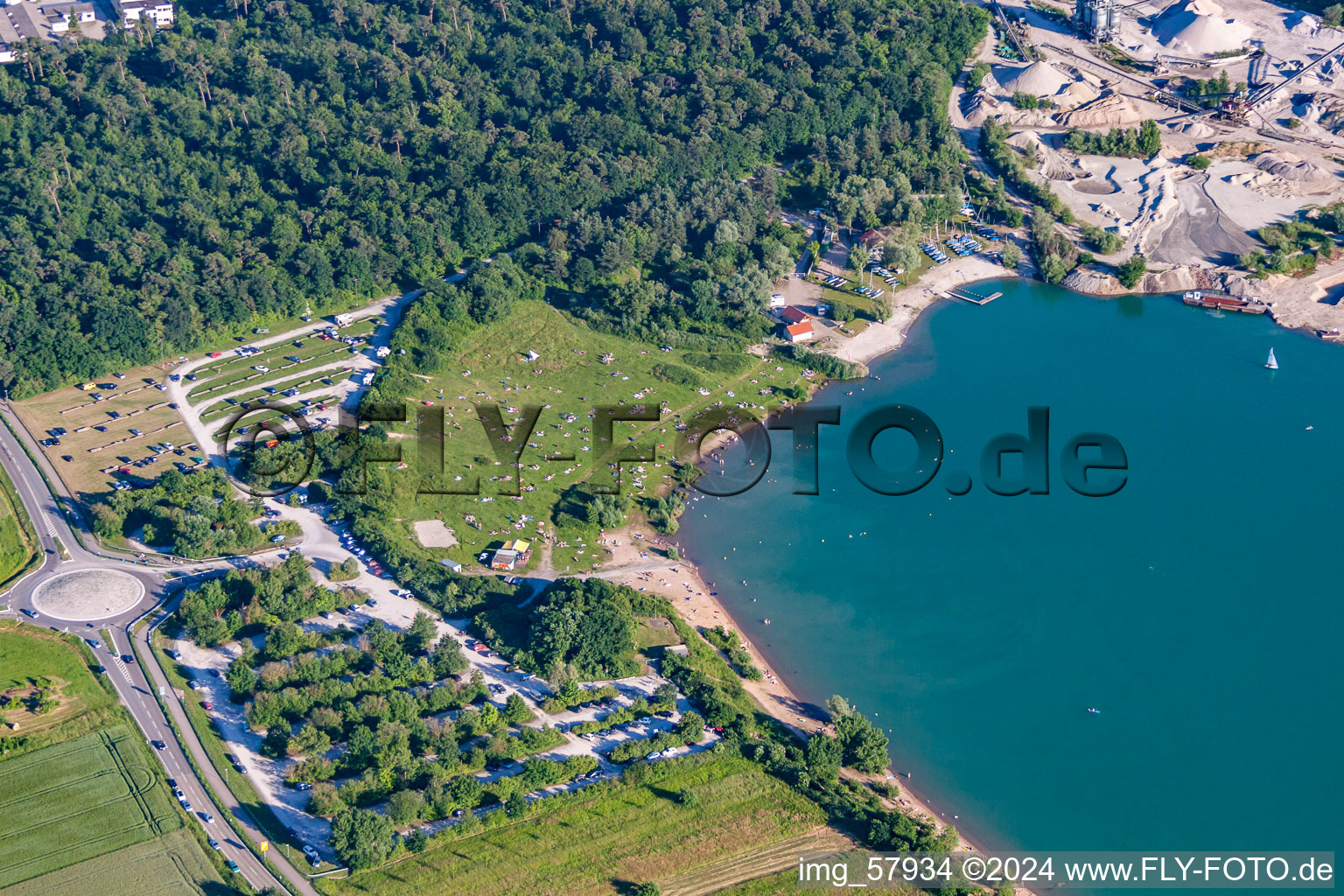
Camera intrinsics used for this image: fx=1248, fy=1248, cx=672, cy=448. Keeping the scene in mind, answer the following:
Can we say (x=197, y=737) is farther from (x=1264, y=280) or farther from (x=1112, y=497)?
(x=1264, y=280)

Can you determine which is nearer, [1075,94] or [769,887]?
[769,887]

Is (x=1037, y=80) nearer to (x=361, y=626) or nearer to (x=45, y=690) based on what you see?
(x=361, y=626)

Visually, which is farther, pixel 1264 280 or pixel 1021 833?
pixel 1264 280

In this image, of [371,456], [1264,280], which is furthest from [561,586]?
[1264,280]

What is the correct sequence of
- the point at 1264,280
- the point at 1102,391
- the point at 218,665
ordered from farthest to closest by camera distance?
the point at 1264,280 → the point at 1102,391 → the point at 218,665

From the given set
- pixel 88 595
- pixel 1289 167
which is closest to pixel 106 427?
pixel 88 595

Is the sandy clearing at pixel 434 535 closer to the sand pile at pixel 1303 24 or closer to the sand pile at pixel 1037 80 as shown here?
the sand pile at pixel 1037 80

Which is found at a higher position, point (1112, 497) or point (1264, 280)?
point (1264, 280)
